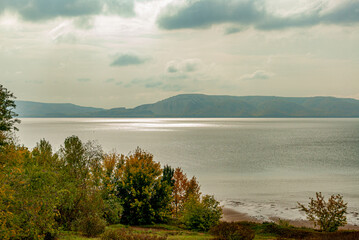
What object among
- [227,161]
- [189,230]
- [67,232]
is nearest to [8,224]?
[67,232]

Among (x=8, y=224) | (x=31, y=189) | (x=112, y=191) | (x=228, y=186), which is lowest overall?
(x=228, y=186)

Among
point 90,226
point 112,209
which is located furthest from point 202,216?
point 90,226

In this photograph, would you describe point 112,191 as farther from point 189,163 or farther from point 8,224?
point 189,163

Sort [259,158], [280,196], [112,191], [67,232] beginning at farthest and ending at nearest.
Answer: [259,158], [280,196], [112,191], [67,232]

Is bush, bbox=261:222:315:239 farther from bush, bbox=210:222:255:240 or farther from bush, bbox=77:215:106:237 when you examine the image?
bush, bbox=77:215:106:237

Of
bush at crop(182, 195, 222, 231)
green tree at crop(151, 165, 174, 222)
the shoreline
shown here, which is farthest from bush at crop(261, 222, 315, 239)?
the shoreline

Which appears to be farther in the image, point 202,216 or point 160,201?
point 160,201

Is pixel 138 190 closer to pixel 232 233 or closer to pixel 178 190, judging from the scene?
pixel 178 190

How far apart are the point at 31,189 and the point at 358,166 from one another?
→ 106m

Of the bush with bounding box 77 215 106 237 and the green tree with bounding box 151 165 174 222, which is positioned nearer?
the bush with bounding box 77 215 106 237

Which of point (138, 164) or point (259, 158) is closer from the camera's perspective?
point (138, 164)

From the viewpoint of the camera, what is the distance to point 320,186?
240 feet

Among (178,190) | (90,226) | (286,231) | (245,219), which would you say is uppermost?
(90,226)

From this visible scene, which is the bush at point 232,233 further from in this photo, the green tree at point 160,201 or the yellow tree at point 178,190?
the yellow tree at point 178,190
